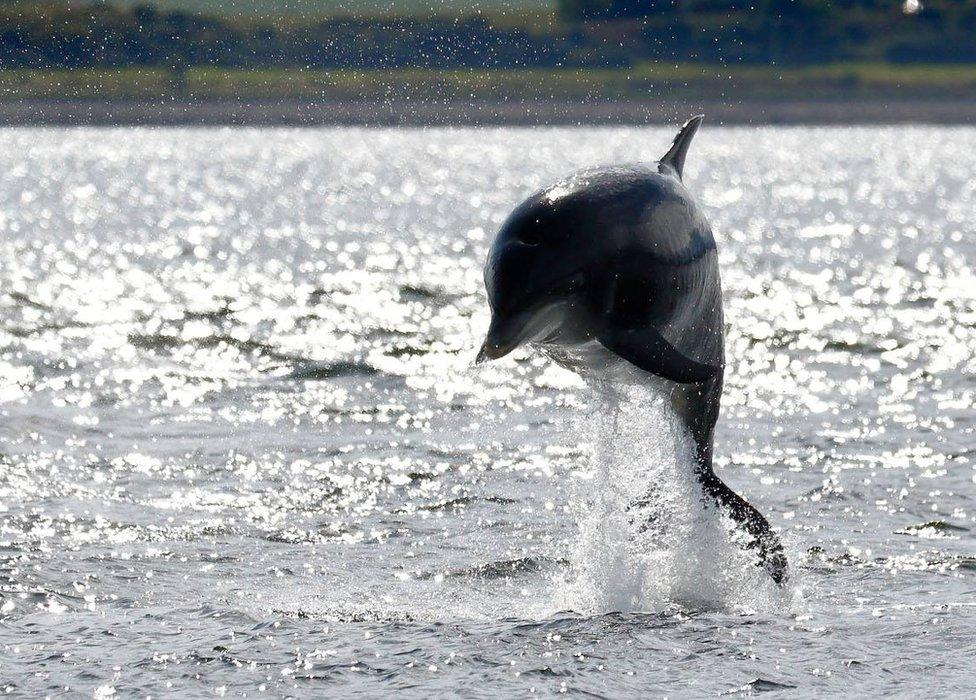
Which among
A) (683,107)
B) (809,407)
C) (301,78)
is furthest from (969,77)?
(809,407)

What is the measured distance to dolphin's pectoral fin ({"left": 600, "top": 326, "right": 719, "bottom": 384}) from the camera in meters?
9.34

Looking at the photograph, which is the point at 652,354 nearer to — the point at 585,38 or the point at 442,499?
the point at 442,499

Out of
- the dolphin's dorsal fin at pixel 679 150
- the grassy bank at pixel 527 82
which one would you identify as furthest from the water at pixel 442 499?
the grassy bank at pixel 527 82

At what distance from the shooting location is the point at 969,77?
168 m

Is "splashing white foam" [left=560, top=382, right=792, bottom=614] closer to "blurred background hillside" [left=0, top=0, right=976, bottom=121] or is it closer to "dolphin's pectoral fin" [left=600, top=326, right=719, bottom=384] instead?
"dolphin's pectoral fin" [left=600, top=326, right=719, bottom=384]

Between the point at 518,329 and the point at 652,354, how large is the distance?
0.78m

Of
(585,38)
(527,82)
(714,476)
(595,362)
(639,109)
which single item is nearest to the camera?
(595,362)

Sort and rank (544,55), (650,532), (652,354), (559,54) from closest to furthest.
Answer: (652,354)
(650,532)
(559,54)
(544,55)

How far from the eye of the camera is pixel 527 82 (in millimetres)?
172375

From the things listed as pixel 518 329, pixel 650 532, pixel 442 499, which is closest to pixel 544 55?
pixel 442 499

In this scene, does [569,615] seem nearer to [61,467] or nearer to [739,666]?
[739,666]

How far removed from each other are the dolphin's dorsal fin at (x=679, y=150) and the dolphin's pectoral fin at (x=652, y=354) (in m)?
2.40

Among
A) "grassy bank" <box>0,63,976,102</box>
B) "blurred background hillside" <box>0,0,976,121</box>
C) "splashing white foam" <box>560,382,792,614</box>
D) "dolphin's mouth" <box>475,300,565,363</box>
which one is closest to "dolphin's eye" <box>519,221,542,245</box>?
"dolphin's mouth" <box>475,300,565,363</box>

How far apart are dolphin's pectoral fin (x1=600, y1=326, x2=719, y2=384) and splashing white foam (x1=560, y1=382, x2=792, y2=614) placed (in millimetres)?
1859
